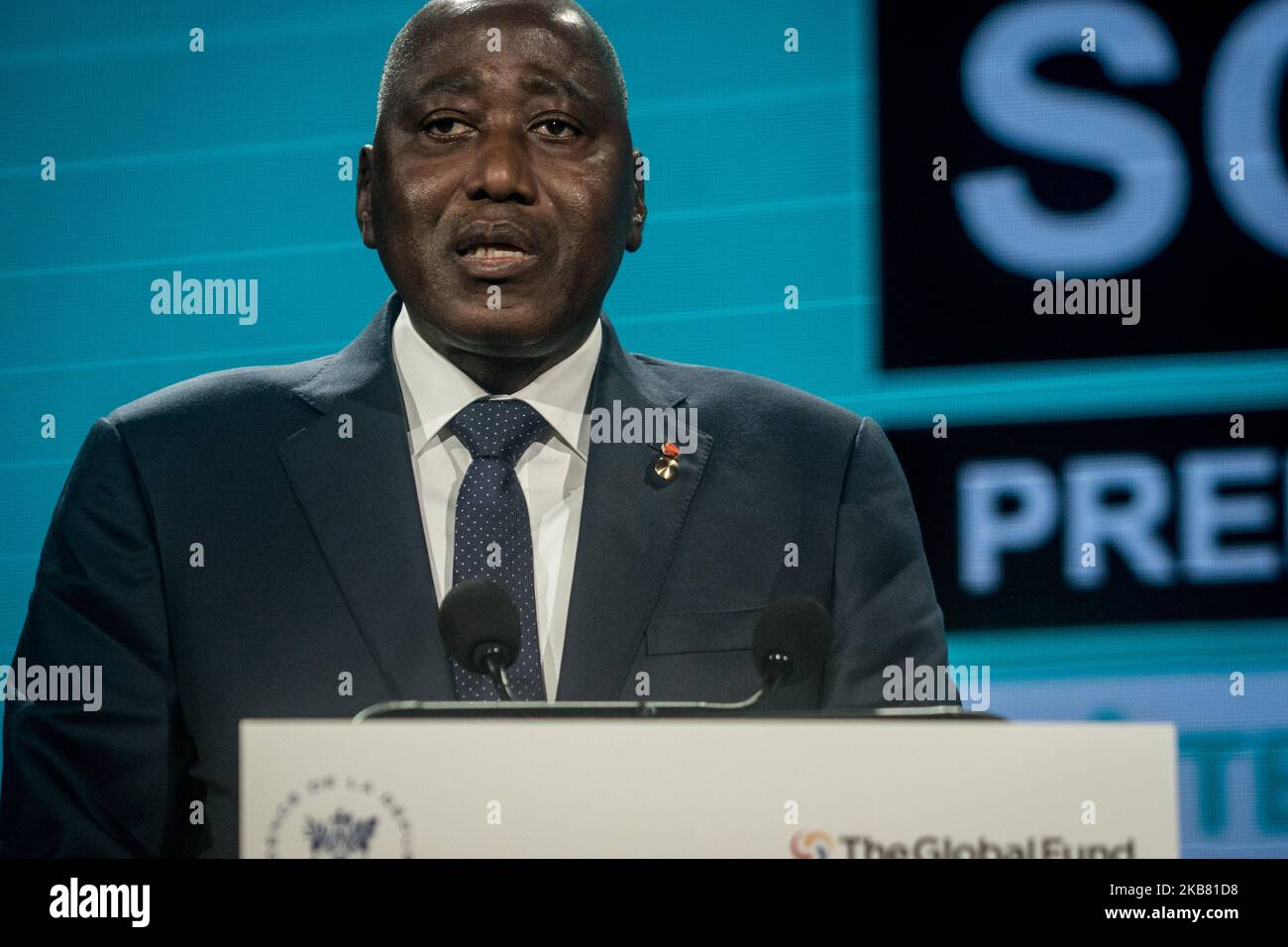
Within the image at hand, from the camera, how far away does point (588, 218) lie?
2551 millimetres

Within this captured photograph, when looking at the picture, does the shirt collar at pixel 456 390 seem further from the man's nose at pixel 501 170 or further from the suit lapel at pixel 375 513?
the man's nose at pixel 501 170

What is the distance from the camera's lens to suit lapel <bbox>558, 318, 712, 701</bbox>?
7.54ft

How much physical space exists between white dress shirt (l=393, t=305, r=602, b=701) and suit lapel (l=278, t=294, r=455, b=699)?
4cm

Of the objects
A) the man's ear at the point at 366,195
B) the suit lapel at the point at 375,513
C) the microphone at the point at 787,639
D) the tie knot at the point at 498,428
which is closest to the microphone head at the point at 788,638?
the microphone at the point at 787,639

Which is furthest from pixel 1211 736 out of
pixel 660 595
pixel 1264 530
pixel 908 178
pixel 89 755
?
pixel 89 755

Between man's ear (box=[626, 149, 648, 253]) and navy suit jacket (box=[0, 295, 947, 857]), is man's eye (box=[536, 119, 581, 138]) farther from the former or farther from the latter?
navy suit jacket (box=[0, 295, 947, 857])

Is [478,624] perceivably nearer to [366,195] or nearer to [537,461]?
[537,461]

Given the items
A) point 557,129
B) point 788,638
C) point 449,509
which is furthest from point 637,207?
point 788,638

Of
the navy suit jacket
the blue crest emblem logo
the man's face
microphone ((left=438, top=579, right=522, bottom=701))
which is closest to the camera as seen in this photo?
the blue crest emblem logo

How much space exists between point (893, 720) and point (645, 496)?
0.89 meters

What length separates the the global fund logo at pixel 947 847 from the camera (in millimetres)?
1566

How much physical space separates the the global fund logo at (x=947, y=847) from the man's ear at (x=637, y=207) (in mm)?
1350

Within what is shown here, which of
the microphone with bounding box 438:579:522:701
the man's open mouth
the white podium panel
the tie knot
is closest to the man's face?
the man's open mouth
